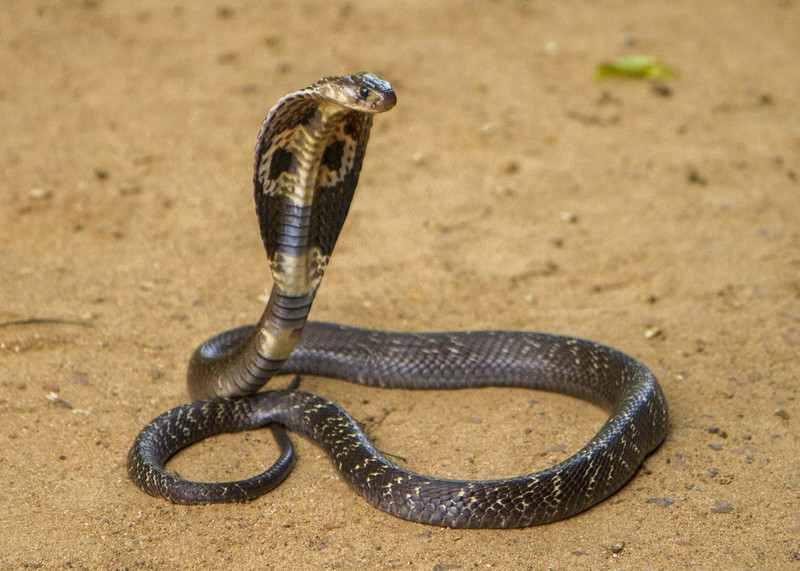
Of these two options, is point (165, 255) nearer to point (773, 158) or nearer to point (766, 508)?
point (766, 508)

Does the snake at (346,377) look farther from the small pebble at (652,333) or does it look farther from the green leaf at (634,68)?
the green leaf at (634,68)

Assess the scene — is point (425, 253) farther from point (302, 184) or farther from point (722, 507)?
point (722, 507)

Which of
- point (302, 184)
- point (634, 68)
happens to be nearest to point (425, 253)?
point (302, 184)

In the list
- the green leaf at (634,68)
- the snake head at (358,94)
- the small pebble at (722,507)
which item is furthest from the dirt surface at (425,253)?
the snake head at (358,94)

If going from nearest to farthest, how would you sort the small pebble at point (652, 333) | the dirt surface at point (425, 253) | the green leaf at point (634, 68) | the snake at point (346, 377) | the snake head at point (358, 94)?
1. the snake head at point (358, 94)
2. the snake at point (346, 377)
3. the dirt surface at point (425, 253)
4. the small pebble at point (652, 333)
5. the green leaf at point (634, 68)

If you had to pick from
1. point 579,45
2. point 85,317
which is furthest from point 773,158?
point 85,317

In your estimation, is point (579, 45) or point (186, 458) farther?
point (579, 45)
